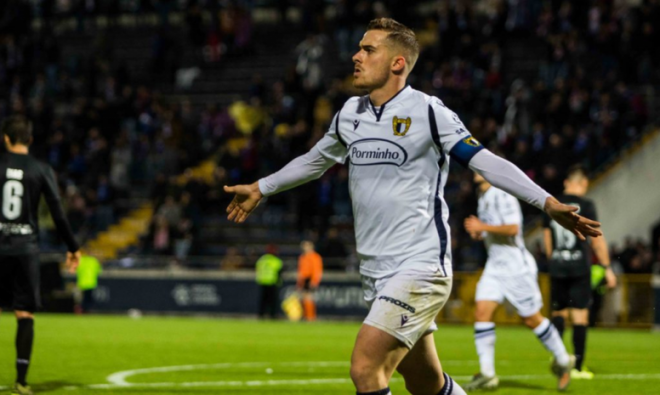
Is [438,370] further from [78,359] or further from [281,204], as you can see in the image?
[281,204]

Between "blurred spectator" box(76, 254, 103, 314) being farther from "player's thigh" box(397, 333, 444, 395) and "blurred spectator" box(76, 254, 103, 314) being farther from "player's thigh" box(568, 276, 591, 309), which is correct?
"player's thigh" box(397, 333, 444, 395)

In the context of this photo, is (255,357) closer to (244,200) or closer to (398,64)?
(244,200)

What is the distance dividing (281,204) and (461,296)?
7.38 m

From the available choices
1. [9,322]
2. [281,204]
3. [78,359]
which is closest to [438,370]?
[78,359]

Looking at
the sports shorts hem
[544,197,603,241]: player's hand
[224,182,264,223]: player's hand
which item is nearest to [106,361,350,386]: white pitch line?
[224,182,264,223]: player's hand

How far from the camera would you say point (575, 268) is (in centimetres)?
1280

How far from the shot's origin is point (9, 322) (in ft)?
73.2

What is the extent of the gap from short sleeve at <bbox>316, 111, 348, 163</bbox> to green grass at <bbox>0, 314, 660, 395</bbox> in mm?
4472

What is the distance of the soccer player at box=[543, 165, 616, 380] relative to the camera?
12.8 m

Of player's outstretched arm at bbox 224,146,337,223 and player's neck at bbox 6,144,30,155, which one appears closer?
player's outstretched arm at bbox 224,146,337,223

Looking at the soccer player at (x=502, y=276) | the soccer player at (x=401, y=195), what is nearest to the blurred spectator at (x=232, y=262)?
the soccer player at (x=502, y=276)

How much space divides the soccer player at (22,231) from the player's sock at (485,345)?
4.21 m

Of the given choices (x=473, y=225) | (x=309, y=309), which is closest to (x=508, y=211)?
(x=473, y=225)

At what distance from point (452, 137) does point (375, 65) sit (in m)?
0.64
